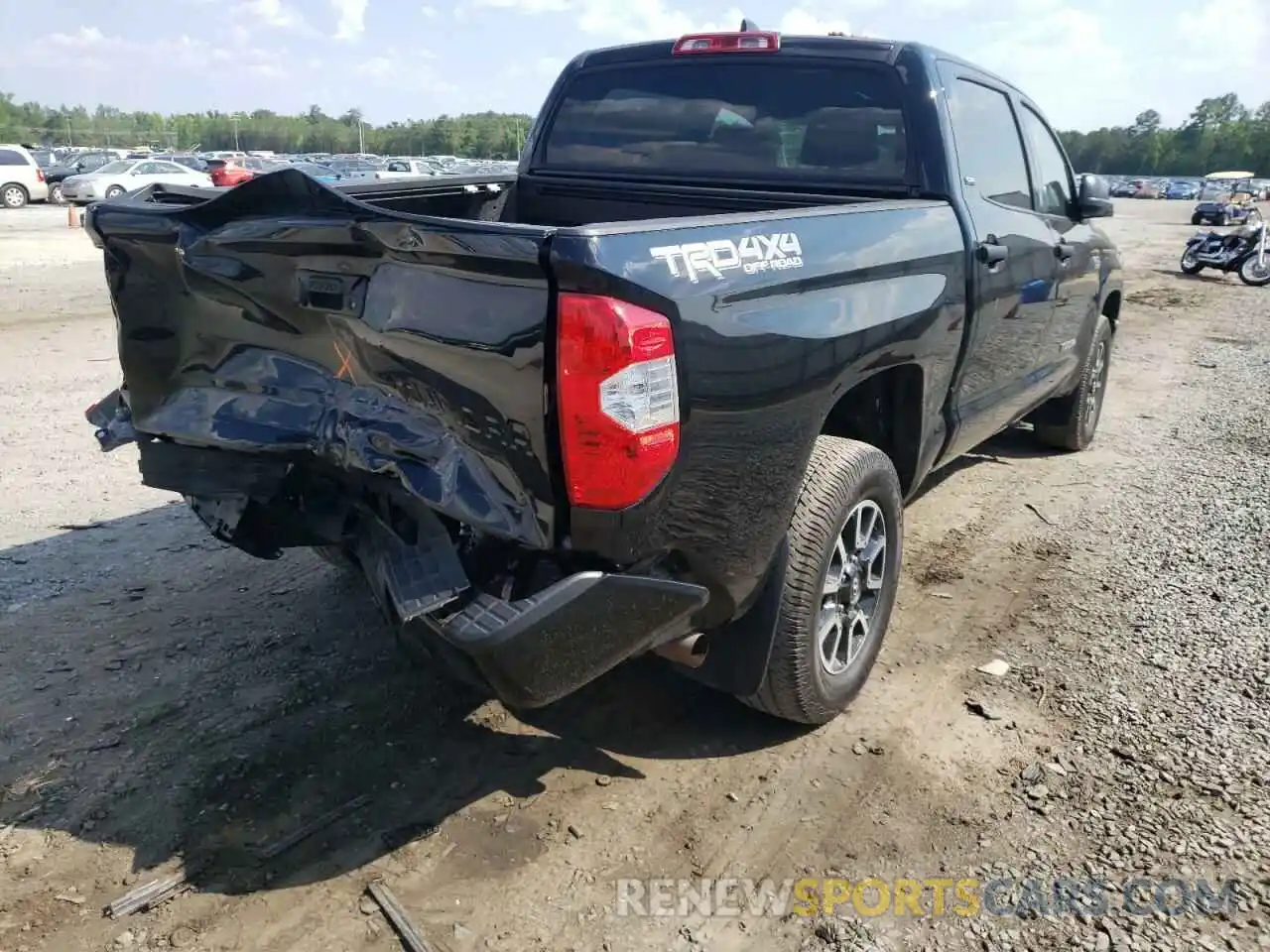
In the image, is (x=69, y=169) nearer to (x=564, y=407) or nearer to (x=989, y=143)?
(x=989, y=143)

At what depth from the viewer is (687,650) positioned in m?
2.74

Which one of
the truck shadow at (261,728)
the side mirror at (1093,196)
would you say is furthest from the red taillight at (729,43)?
the truck shadow at (261,728)

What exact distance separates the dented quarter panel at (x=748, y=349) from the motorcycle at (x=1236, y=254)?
681 inches

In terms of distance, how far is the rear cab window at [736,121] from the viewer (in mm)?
3898

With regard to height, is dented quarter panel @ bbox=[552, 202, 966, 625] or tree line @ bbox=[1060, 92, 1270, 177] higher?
tree line @ bbox=[1060, 92, 1270, 177]

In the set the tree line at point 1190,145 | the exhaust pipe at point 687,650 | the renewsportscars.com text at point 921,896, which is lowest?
the renewsportscars.com text at point 921,896

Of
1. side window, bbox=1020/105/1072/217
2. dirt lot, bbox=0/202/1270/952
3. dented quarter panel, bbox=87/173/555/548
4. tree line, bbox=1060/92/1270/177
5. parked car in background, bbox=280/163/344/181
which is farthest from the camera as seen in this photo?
tree line, bbox=1060/92/1270/177

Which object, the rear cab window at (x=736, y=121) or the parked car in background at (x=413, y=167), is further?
the parked car in background at (x=413, y=167)

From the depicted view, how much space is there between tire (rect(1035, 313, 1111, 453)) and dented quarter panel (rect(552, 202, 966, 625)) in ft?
11.3

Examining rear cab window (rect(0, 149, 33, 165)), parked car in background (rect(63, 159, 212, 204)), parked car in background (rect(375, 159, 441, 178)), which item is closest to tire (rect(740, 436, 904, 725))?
parked car in background (rect(63, 159, 212, 204))

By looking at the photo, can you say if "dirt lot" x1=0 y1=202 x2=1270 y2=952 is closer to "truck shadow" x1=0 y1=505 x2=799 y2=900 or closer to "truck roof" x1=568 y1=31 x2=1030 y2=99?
"truck shadow" x1=0 y1=505 x2=799 y2=900

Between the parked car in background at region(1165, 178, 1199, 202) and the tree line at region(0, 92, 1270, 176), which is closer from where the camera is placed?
the parked car in background at region(1165, 178, 1199, 202)

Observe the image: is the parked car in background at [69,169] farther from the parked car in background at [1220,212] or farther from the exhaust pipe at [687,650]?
the parked car in background at [1220,212]

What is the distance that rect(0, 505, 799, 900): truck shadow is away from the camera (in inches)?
107
